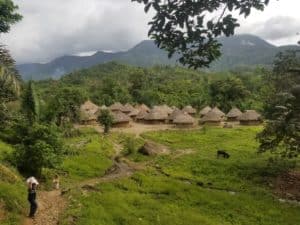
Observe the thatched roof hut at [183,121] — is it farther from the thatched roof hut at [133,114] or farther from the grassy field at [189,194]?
the grassy field at [189,194]

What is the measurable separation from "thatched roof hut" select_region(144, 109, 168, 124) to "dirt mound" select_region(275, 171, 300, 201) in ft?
129

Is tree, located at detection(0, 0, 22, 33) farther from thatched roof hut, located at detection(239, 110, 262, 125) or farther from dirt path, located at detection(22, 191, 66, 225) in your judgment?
thatched roof hut, located at detection(239, 110, 262, 125)

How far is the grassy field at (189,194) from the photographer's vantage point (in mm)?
22797

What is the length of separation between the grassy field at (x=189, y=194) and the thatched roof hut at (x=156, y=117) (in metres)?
26.2

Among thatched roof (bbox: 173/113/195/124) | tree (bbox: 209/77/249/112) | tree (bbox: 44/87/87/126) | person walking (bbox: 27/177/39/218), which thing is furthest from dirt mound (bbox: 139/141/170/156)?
tree (bbox: 209/77/249/112)

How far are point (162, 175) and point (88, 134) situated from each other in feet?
74.0

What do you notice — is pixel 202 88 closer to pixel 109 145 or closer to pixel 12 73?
pixel 109 145

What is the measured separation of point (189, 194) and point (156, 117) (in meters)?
44.3

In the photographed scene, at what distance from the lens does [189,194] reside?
2866 cm

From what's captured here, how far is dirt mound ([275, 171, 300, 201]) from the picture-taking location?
3068 centimetres

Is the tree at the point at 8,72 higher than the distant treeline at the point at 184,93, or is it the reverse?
the tree at the point at 8,72

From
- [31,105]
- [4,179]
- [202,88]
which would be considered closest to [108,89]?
[202,88]

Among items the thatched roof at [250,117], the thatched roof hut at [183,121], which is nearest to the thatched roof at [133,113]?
the thatched roof hut at [183,121]

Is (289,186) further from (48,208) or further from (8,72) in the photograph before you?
(8,72)
